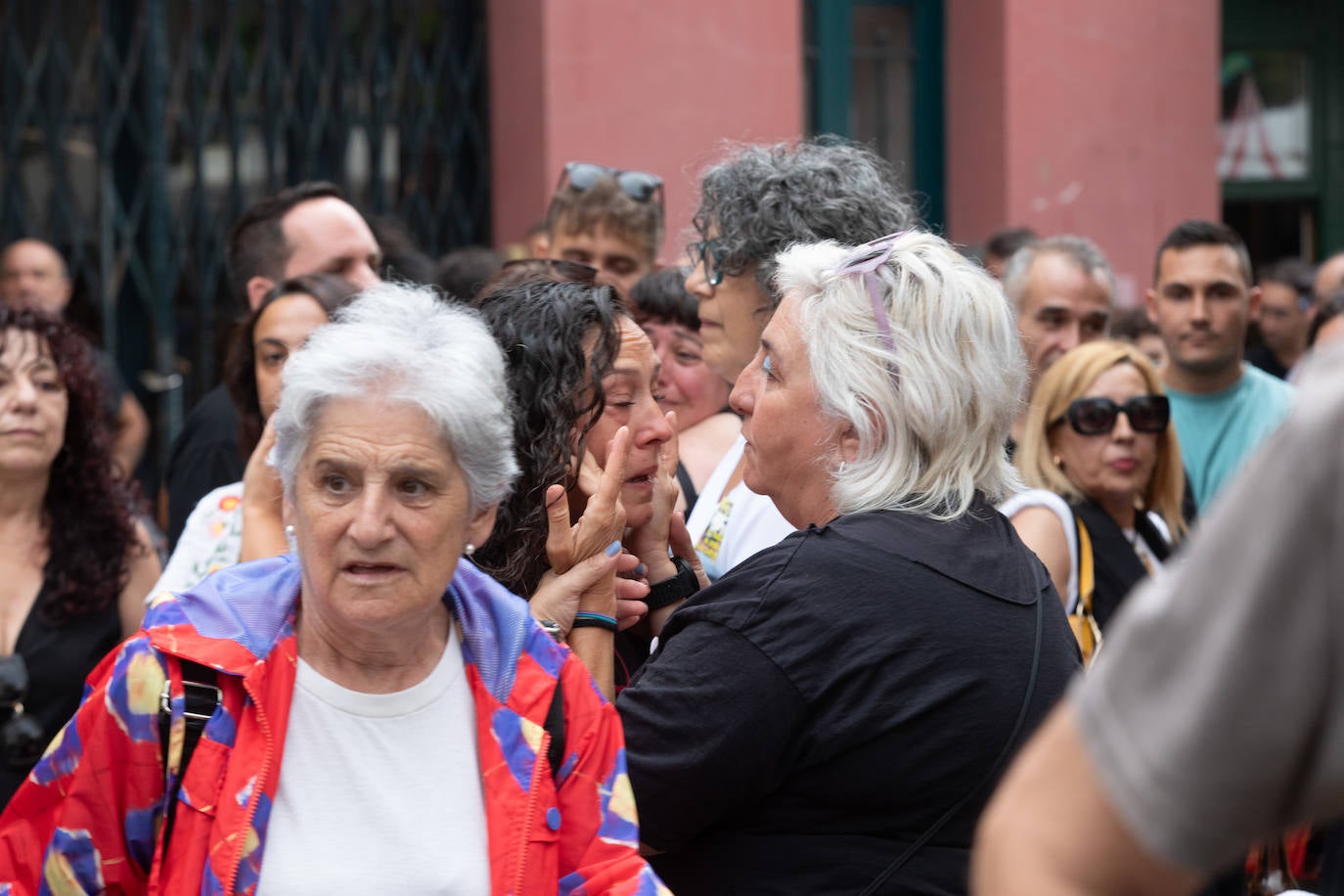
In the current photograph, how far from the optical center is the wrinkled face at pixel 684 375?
4.62 m

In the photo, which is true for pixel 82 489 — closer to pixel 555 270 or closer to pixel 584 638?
pixel 555 270

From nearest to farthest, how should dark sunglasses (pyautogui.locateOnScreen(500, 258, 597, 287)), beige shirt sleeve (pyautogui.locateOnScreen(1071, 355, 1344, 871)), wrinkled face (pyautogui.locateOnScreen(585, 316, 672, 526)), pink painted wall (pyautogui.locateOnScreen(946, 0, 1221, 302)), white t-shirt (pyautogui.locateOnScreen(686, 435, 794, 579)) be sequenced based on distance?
beige shirt sleeve (pyautogui.locateOnScreen(1071, 355, 1344, 871)) < wrinkled face (pyautogui.locateOnScreen(585, 316, 672, 526)) < dark sunglasses (pyautogui.locateOnScreen(500, 258, 597, 287)) < white t-shirt (pyautogui.locateOnScreen(686, 435, 794, 579)) < pink painted wall (pyautogui.locateOnScreen(946, 0, 1221, 302))

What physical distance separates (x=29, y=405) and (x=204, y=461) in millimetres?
666

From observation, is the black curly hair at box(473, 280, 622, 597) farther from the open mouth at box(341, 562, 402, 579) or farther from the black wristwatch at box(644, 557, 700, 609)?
the open mouth at box(341, 562, 402, 579)

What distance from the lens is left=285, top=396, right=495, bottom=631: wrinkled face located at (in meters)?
2.18

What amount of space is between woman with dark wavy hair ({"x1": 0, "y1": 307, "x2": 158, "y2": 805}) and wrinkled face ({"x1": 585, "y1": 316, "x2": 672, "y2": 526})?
5.19ft

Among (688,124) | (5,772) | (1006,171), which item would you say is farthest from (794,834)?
(1006,171)

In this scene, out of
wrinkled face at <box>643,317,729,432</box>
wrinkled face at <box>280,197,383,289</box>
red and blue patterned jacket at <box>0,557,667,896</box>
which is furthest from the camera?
wrinkled face at <box>280,197,383,289</box>

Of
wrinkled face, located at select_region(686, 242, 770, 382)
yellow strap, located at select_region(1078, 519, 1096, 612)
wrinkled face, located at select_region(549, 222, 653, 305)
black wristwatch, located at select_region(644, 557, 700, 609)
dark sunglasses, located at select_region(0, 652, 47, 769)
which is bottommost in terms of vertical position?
dark sunglasses, located at select_region(0, 652, 47, 769)

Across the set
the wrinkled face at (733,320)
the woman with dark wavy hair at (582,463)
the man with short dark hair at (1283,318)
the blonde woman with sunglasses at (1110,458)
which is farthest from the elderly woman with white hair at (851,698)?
the man with short dark hair at (1283,318)

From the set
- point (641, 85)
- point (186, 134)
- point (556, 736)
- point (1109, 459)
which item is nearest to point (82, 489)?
point (556, 736)

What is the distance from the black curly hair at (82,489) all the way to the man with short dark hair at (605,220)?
1.57 metres

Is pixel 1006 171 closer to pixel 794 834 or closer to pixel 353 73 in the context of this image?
pixel 353 73

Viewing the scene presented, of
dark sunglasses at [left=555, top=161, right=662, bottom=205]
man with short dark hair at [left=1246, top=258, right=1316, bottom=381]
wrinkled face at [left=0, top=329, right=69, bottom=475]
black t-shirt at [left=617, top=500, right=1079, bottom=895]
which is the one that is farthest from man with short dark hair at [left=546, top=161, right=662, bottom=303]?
man with short dark hair at [left=1246, top=258, right=1316, bottom=381]
